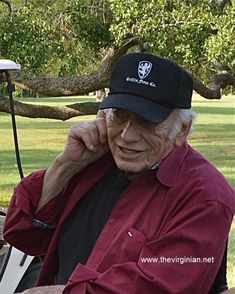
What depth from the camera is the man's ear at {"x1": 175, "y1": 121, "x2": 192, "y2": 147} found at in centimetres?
211

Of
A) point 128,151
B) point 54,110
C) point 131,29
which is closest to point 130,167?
point 128,151

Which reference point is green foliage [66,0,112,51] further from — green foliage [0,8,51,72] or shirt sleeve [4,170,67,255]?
shirt sleeve [4,170,67,255]

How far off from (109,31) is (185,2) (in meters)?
1.08

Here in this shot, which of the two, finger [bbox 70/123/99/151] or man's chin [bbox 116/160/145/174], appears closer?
man's chin [bbox 116/160/145/174]

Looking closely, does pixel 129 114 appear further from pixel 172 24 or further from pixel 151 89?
pixel 172 24

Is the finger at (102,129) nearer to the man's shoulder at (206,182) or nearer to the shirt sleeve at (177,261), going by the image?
the man's shoulder at (206,182)

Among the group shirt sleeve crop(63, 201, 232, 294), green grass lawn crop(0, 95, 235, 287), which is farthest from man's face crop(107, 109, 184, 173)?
green grass lawn crop(0, 95, 235, 287)

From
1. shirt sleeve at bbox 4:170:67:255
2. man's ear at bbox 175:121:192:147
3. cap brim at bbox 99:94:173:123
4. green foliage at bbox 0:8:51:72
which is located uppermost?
cap brim at bbox 99:94:173:123

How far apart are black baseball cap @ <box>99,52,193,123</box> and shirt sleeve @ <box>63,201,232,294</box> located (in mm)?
293

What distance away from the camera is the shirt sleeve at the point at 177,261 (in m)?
1.91

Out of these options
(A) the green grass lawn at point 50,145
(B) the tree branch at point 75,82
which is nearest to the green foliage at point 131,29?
(B) the tree branch at point 75,82

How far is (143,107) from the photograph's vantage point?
6.75 feet

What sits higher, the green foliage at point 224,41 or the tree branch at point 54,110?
the green foliage at point 224,41

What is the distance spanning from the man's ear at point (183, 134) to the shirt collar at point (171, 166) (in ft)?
0.06
